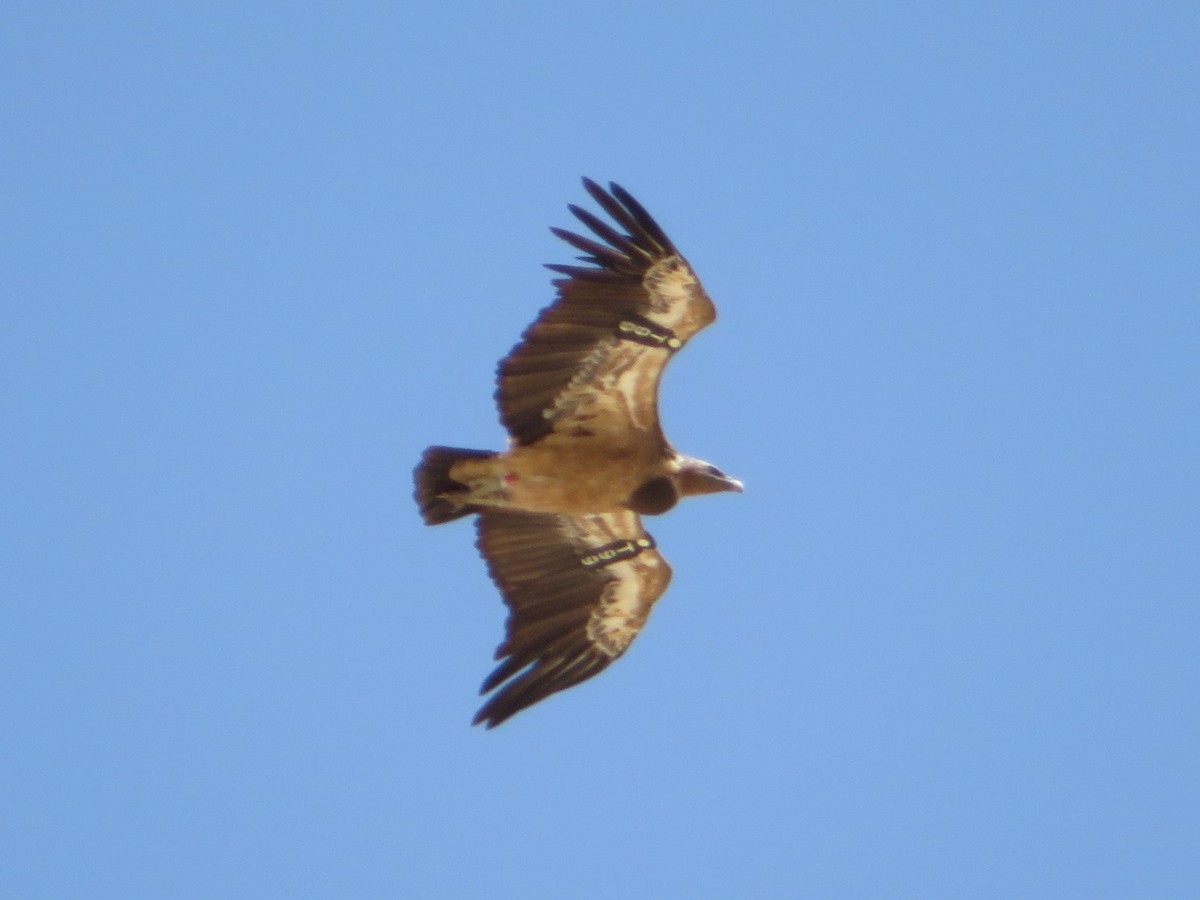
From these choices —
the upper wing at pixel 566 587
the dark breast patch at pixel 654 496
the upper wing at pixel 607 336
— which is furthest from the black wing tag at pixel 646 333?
the upper wing at pixel 566 587

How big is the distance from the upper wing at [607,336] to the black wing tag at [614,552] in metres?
0.99

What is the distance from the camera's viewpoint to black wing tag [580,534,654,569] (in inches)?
529

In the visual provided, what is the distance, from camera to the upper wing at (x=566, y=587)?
1296cm

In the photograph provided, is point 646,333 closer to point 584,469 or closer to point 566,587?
point 584,469

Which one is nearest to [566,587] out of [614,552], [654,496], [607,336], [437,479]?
[614,552]

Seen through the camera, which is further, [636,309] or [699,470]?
[699,470]

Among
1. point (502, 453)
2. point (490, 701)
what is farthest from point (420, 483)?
point (490, 701)

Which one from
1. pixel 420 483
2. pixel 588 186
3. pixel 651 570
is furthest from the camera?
pixel 651 570

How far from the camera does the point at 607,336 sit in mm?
12242

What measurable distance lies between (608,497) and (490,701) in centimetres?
150

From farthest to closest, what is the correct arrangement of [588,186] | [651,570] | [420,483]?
[651,570]
[420,483]
[588,186]

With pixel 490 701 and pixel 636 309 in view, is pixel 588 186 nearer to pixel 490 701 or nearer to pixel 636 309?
pixel 636 309

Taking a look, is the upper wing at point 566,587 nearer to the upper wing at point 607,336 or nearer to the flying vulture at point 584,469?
the flying vulture at point 584,469

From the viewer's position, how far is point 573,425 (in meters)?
12.6
